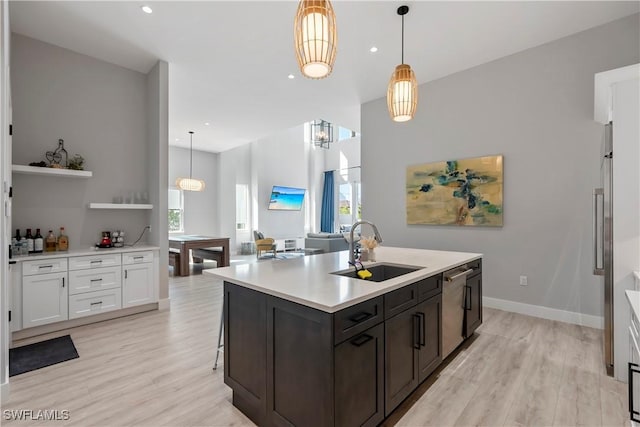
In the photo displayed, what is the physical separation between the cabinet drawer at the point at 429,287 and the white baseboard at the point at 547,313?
2331 millimetres

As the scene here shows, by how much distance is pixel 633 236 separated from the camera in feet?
7.43

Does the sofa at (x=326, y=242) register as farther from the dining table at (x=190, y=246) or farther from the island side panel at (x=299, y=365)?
the island side panel at (x=299, y=365)

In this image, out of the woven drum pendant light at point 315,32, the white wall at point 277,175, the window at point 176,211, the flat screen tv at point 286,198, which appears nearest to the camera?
the woven drum pendant light at point 315,32

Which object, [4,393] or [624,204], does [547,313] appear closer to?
[624,204]

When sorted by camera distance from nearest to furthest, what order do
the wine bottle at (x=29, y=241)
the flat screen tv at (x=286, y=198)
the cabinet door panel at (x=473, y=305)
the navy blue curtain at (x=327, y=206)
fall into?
the cabinet door panel at (x=473, y=305) < the wine bottle at (x=29, y=241) < the flat screen tv at (x=286, y=198) < the navy blue curtain at (x=327, y=206)

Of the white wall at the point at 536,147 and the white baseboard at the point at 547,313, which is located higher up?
the white wall at the point at 536,147

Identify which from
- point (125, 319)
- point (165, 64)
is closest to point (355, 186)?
point (165, 64)

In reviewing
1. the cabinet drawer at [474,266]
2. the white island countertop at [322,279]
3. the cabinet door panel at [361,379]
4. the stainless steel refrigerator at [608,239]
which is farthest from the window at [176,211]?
the stainless steel refrigerator at [608,239]

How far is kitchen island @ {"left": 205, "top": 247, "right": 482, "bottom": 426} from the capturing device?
1.44 metres

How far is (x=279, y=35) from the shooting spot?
11.6 feet

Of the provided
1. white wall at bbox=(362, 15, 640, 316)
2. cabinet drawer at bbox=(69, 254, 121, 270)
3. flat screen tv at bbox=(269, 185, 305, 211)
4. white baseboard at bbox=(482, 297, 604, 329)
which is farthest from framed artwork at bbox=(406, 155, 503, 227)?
flat screen tv at bbox=(269, 185, 305, 211)

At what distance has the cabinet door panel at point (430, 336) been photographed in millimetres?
2074

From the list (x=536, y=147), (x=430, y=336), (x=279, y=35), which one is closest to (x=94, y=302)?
(x=430, y=336)

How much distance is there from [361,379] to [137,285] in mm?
3362
